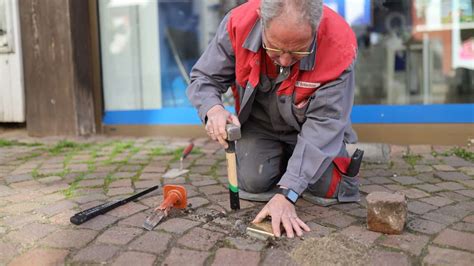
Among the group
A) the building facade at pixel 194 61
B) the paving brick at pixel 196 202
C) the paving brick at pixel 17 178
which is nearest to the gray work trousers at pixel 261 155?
the paving brick at pixel 196 202

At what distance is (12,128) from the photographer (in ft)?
17.9

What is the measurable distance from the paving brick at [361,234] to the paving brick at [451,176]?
3.78 ft

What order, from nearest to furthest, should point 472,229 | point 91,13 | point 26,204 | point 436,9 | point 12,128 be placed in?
point 472,229
point 26,204
point 436,9
point 91,13
point 12,128

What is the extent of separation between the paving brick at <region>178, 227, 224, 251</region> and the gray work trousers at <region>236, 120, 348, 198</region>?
61 cm

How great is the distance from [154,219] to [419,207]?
1.39m

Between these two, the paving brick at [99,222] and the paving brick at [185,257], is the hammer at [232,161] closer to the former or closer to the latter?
the paving brick at [185,257]

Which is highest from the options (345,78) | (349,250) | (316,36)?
(316,36)

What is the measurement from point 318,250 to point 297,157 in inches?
18.3

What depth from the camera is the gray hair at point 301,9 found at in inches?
83.2

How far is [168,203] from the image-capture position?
8.59 ft

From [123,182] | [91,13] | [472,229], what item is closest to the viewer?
[472,229]

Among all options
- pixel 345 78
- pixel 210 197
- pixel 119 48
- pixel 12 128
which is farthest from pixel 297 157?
pixel 12 128

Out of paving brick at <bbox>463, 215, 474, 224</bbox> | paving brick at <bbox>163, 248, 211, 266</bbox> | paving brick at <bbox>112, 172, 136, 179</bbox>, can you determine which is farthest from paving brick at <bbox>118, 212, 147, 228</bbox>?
paving brick at <bbox>463, 215, 474, 224</bbox>

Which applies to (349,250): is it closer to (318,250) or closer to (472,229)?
(318,250)
